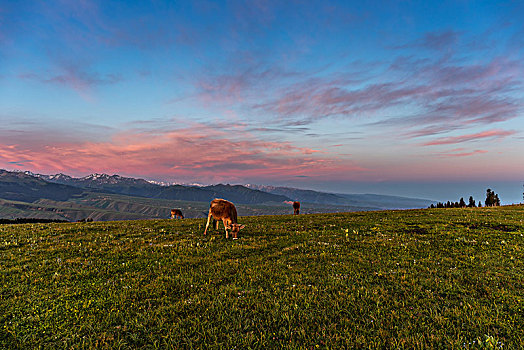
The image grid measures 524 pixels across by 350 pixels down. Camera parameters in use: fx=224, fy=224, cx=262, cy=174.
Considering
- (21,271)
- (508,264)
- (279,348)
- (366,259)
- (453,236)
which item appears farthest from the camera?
(453,236)

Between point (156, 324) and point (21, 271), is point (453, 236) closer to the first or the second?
point (156, 324)

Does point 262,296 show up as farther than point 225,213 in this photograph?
No

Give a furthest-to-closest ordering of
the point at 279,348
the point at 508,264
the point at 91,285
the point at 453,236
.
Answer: the point at 453,236
the point at 508,264
the point at 91,285
the point at 279,348

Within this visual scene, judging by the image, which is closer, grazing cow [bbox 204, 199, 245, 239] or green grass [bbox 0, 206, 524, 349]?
green grass [bbox 0, 206, 524, 349]

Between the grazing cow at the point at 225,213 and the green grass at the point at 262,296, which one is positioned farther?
the grazing cow at the point at 225,213

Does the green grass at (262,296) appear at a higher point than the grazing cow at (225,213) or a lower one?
lower

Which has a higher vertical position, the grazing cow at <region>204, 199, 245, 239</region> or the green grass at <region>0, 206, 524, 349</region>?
the grazing cow at <region>204, 199, 245, 239</region>

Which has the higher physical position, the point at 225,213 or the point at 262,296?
the point at 225,213

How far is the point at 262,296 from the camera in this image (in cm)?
859

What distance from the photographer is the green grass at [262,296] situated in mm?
6406

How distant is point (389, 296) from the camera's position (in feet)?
28.2

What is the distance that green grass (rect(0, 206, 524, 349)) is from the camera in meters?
6.41

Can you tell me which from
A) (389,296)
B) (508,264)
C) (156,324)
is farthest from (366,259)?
(156,324)

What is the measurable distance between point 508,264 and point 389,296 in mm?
8963
